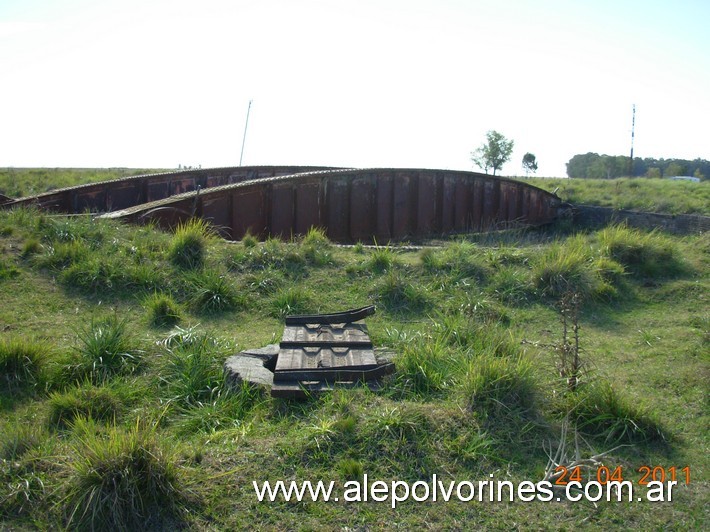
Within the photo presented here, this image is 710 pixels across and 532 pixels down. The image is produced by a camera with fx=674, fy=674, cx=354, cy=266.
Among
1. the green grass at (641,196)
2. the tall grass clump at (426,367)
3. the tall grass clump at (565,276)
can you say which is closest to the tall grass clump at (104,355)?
the tall grass clump at (426,367)

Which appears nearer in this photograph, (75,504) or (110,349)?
(75,504)

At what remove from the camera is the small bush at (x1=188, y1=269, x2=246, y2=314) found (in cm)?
737

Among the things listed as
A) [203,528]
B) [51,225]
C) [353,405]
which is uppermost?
[51,225]

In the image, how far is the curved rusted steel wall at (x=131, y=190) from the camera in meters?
11.9

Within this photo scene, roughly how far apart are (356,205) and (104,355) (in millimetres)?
6895

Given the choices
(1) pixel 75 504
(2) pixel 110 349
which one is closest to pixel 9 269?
(2) pixel 110 349

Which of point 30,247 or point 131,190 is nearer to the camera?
point 30,247

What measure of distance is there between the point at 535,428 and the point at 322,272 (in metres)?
4.33

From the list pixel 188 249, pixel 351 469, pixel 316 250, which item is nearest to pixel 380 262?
pixel 316 250

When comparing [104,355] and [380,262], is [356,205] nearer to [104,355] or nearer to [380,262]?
[380,262]

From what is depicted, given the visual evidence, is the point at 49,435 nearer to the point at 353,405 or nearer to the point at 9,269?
the point at 353,405

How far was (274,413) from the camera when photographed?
15.9ft

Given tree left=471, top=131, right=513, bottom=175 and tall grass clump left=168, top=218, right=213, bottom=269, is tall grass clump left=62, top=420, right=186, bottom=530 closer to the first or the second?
tall grass clump left=168, top=218, right=213, bottom=269
